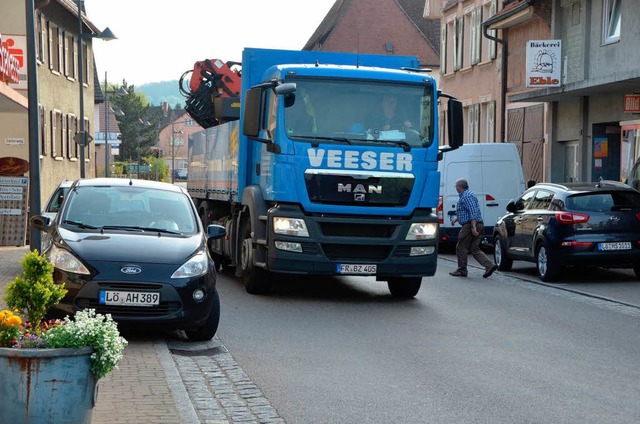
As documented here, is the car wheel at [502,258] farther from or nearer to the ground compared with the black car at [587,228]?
nearer to the ground

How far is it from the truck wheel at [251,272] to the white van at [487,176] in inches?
438

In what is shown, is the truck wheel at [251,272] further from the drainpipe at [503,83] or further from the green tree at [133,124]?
the green tree at [133,124]

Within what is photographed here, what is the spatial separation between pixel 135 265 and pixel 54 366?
4753mm

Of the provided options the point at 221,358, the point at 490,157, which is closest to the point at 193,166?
the point at 490,157

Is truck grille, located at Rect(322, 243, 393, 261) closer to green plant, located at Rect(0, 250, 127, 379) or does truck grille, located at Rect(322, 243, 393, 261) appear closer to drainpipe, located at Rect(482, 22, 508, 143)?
green plant, located at Rect(0, 250, 127, 379)

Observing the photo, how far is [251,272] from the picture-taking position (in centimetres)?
1587

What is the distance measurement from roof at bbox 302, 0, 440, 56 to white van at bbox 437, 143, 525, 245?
48560mm

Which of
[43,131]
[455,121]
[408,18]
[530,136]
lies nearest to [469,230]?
[455,121]

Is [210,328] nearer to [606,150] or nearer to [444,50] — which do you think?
[606,150]

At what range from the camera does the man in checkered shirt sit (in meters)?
20.1

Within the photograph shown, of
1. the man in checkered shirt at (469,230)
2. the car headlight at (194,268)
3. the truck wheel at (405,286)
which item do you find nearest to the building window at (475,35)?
the man in checkered shirt at (469,230)

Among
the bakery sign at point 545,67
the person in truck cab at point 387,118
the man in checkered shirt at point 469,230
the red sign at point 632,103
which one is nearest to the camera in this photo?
the person in truck cab at point 387,118

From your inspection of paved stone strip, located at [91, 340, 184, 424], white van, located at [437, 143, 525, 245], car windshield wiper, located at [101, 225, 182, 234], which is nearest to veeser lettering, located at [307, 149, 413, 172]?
car windshield wiper, located at [101, 225, 182, 234]

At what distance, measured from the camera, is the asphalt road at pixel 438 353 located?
8055mm
